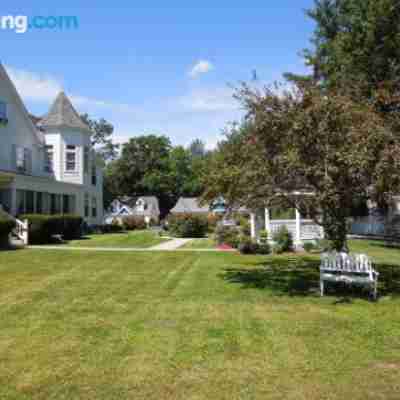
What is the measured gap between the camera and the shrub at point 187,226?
94.1ft

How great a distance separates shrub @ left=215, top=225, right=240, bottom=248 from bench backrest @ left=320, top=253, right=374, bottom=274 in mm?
9590

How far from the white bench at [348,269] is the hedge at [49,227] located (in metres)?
15.8

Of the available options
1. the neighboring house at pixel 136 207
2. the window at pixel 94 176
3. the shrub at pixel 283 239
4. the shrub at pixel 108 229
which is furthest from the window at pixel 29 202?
the neighboring house at pixel 136 207

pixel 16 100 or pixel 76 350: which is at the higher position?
pixel 16 100

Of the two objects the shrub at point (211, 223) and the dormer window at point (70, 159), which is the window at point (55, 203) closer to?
the dormer window at point (70, 159)

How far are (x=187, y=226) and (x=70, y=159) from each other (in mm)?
9610

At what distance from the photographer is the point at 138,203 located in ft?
221

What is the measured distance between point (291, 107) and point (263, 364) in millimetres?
5518

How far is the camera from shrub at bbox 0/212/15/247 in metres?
17.9

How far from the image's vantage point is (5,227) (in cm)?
1806

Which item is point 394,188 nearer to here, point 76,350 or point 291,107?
point 291,107

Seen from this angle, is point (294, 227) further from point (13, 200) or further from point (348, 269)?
point (13, 200)

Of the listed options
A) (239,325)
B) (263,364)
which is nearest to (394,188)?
(239,325)

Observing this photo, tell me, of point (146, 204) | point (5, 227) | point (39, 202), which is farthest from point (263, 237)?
point (146, 204)
